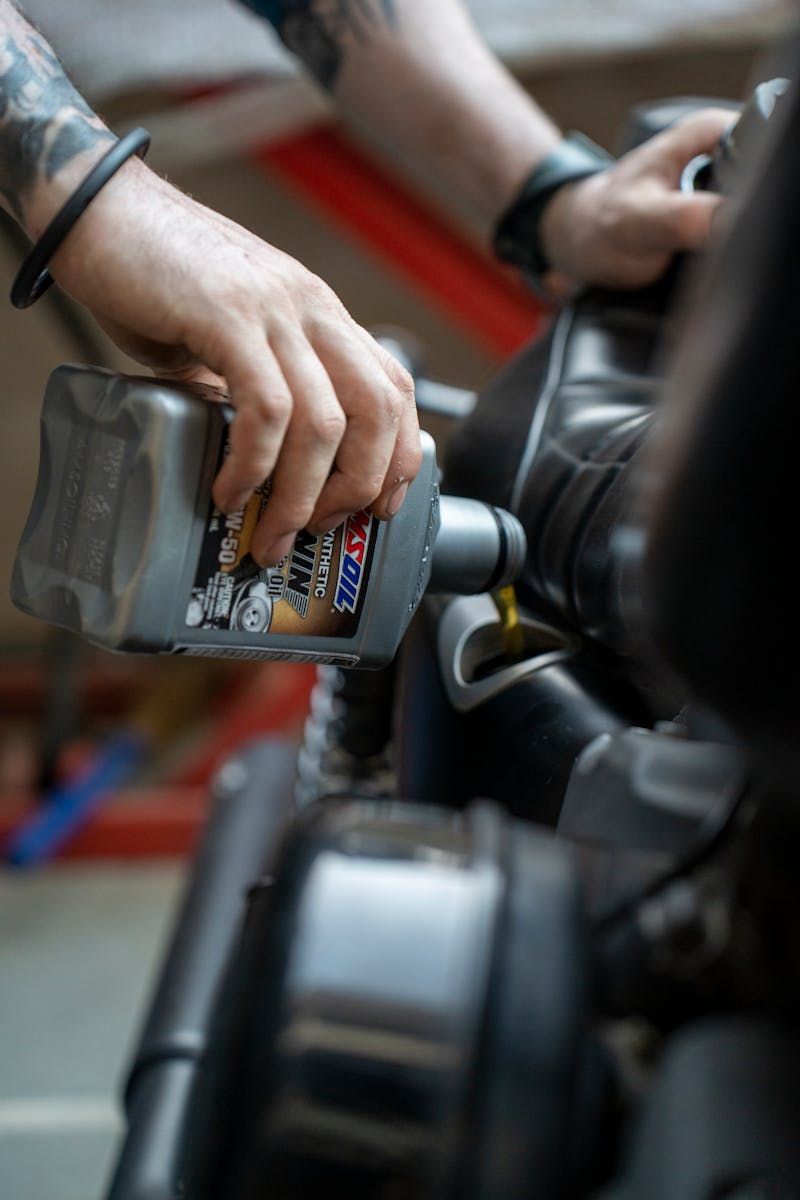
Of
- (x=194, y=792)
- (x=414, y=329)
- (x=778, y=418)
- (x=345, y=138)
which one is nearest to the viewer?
(x=778, y=418)

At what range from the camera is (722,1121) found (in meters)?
0.25

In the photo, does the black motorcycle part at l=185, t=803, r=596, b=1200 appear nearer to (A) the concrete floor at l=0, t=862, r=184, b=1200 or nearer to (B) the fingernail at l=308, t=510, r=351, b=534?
(B) the fingernail at l=308, t=510, r=351, b=534

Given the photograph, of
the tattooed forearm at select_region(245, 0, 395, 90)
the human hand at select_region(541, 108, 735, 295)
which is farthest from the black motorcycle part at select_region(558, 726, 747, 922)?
the tattooed forearm at select_region(245, 0, 395, 90)

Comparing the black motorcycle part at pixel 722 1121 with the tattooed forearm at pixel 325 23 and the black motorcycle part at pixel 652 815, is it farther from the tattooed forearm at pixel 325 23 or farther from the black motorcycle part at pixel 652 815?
the tattooed forearm at pixel 325 23

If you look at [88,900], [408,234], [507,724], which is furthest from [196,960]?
[408,234]

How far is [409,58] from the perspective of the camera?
0.83 meters

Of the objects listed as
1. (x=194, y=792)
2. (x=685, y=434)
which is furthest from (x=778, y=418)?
(x=194, y=792)

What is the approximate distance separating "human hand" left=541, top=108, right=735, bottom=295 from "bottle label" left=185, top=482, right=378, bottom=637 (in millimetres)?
311

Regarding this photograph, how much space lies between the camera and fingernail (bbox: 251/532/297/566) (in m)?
0.40

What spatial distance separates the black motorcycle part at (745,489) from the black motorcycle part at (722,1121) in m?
0.07

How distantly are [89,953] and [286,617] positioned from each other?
1.07 meters

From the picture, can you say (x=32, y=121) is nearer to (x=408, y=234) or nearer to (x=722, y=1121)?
(x=722, y=1121)

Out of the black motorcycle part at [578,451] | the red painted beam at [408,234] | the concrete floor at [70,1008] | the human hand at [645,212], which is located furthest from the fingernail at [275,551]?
the red painted beam at [408,234]

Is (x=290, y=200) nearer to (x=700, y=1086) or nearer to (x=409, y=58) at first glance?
(x=409, y=58)
